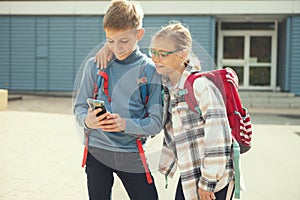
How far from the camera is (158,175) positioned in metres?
4.65

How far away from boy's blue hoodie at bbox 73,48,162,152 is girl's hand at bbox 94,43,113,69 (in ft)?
0.11

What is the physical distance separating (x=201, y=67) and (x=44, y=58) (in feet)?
50.7

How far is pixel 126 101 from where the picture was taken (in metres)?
1.97

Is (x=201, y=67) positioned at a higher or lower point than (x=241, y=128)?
higher

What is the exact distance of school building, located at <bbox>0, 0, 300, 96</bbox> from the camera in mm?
15633

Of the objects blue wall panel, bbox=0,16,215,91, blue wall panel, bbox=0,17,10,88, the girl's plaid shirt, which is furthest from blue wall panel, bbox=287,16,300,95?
the girl's plaid shirt

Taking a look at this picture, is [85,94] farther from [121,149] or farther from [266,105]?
[266,105]

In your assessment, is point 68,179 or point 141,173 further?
point 68,179

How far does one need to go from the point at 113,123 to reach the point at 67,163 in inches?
138

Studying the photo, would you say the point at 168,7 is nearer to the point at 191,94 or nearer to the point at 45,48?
the point at 45,48

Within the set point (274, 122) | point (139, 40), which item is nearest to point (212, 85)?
point (139, 40)

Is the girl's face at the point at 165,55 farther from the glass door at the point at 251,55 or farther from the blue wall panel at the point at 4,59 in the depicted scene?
the blue wall panel at the point at 4,59

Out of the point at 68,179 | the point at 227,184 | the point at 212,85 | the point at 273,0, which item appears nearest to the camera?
the point at 212,85

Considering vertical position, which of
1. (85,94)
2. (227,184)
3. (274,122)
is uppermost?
(85,94)
